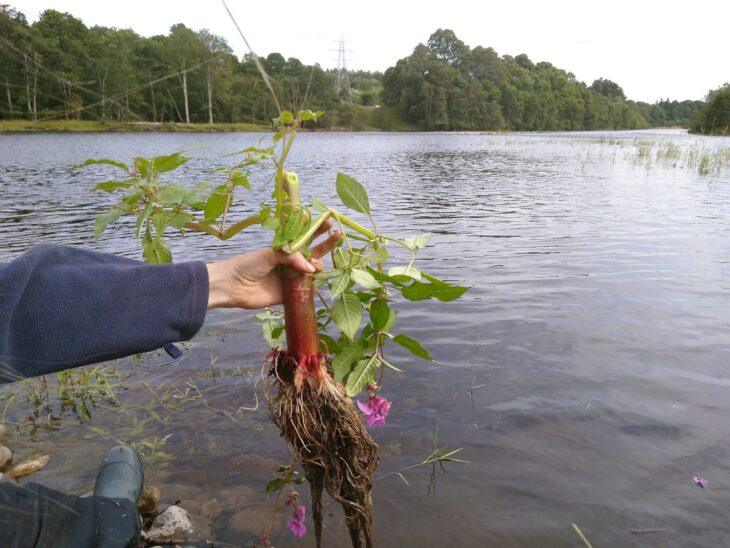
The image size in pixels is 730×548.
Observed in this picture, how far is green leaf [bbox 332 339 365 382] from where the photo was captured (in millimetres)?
2264

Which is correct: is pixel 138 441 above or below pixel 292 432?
below

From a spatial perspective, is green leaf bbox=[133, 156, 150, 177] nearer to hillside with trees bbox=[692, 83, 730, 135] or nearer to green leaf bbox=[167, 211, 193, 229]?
green leaf bbox=[167, 211, 193, 229]

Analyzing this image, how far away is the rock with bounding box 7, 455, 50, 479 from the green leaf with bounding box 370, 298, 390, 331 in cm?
340

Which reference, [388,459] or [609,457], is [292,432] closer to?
[388,459]

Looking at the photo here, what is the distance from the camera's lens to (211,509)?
12.1 ft

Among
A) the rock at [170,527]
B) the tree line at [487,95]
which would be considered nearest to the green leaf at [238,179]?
the rock at [170,527]

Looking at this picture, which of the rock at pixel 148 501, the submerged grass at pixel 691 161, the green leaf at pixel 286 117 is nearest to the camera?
the green leaf at pixel 286 117

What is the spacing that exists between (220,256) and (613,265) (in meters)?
7.98

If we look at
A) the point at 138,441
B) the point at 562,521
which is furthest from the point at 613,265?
the point at 138,441

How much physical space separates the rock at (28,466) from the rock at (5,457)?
0.24 feet

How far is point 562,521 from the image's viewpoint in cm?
358

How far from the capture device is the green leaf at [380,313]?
224 centimetres

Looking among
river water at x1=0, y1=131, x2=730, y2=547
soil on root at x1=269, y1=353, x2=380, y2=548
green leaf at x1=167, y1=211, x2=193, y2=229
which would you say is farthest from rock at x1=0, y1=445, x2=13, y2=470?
Answer: green leaf at x1=167, y1=211, x2=193, y2=229

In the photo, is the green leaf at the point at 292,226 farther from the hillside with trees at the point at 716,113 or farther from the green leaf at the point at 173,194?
the hillside with trees at the point at 716,113
